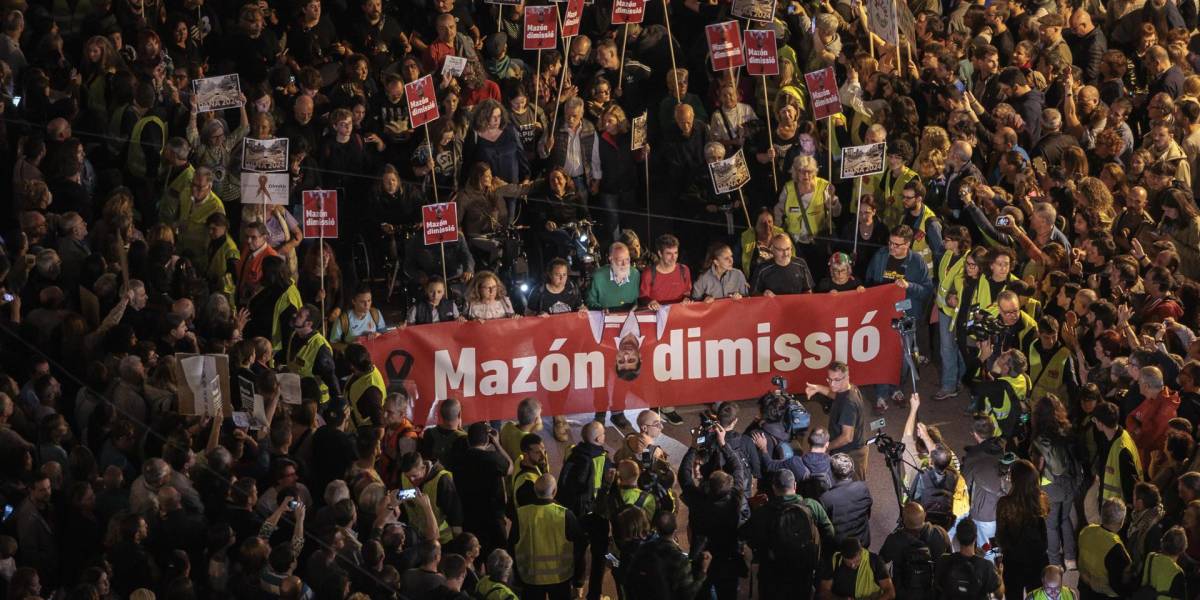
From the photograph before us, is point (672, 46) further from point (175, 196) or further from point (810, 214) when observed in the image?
point (175, 196)

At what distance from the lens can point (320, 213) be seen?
1716 centimetres

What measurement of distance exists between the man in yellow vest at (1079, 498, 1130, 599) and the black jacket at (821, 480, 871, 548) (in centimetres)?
145

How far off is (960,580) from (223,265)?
6509 mm

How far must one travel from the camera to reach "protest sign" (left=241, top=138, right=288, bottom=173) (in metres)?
17.3

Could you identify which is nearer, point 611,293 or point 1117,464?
point 1117,464

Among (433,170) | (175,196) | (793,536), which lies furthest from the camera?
(433,170)

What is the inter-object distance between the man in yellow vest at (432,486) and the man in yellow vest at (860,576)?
8.31ft

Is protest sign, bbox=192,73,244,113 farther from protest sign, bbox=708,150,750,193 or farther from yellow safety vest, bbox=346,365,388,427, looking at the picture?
protest sign, bbox=708,150,750,193

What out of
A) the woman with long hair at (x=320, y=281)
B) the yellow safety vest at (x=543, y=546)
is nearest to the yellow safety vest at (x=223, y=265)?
the woman with long hair at (x=320, y=281)

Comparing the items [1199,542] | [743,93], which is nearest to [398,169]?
[743,93]

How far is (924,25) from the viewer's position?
2148cm

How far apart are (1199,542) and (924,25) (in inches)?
343

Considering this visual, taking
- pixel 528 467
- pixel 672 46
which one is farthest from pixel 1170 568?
pixel 672 46

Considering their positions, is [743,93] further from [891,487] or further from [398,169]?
[891,487]
